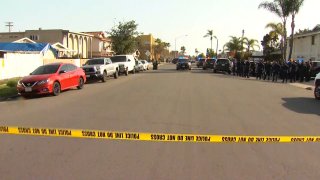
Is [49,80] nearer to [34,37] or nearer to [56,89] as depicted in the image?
[56,89]

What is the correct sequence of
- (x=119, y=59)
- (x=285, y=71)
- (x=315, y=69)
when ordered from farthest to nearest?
(x=119, y=59), (x=315, y=69), (x=285, y=71)

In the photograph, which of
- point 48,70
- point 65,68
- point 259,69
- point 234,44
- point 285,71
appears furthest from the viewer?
point 234,44

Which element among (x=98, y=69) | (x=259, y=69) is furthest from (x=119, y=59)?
(x=259, y=69)

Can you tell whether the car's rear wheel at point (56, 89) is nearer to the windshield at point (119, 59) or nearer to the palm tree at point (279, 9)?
the windshield at point (119, 59)

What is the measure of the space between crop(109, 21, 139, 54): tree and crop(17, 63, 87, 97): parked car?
125 feet

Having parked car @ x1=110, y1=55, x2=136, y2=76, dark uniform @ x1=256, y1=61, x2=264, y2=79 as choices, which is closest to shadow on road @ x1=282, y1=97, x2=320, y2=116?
dark uniform @ x1=256, y1=61, x2=264, y2=79

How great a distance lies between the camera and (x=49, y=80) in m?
18.1

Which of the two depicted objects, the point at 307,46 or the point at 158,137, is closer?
the point at 158,137

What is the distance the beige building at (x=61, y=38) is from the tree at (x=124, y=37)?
7.17m

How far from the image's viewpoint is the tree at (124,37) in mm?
59156

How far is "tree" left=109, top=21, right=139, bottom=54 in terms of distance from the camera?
5916cm

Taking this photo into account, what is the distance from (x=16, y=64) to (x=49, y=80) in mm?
15569

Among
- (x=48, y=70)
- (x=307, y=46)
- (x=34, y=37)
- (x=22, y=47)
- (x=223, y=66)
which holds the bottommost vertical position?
(x=223, y=66)

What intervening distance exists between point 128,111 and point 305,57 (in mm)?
49760
